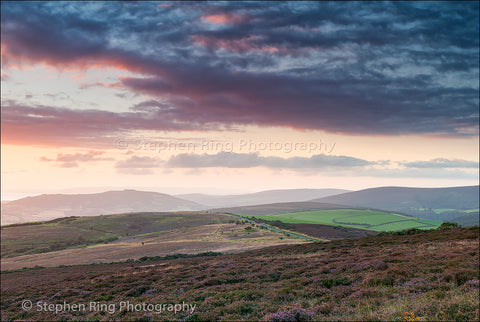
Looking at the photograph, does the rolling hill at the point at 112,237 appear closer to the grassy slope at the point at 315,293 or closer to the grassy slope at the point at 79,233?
the grassy slope at the point at 79,233

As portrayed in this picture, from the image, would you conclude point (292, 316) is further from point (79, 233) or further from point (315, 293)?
point (79, 233)

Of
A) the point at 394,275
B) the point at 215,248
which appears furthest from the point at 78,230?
the point at 394,275

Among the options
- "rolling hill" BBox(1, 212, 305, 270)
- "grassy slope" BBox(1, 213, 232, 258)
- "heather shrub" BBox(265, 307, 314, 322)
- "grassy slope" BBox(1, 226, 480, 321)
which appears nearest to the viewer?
"grassy slope" BBox(1, 226, 480, 321)

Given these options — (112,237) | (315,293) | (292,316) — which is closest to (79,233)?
(112,237)

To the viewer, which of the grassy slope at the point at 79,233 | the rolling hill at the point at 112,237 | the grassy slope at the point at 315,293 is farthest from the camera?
the grassy slope at the point at 79,233

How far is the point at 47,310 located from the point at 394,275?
2428 centimetres

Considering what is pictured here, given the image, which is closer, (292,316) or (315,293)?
(292,316)

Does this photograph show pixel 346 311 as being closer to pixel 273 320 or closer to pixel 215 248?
pixel 273 320

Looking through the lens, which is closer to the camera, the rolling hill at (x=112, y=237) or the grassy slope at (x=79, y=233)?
the rolling hill at (x=112, y=237)

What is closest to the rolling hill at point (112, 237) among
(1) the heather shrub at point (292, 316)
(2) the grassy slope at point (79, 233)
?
(2) the grassy slope at point (79, 233)

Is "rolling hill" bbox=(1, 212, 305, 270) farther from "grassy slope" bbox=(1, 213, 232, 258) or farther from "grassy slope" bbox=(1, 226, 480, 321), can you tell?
"grassy slope" bbox=(1, 226, 480, 321)

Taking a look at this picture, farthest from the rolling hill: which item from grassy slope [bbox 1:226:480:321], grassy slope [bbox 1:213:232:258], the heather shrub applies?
the heather shrub

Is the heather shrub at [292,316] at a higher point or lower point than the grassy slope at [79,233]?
higher

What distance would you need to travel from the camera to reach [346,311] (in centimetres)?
1089
